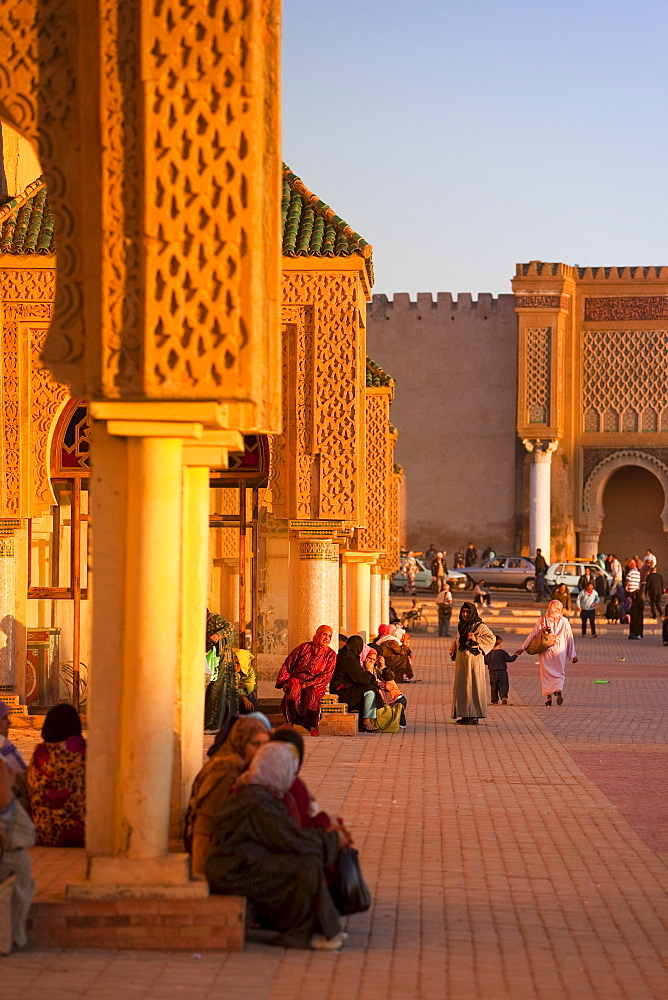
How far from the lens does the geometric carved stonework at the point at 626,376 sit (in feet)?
129

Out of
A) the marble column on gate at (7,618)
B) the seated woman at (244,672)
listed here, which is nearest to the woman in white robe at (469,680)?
the seated woman at (244,672)

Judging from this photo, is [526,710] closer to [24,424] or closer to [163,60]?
[24,424]

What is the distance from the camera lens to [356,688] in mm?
13219

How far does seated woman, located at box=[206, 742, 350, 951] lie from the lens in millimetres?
5609

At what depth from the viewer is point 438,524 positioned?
135 feet

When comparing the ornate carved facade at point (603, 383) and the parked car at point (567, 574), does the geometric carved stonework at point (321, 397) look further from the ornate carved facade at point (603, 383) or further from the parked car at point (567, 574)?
the ornate carved facade at point (603, 383)

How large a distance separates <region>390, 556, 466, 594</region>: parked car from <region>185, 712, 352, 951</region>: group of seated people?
3038 cm

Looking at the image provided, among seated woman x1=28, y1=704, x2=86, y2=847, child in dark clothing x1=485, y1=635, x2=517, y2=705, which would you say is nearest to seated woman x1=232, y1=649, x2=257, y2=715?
child in dark clothing x1=485, y1=635, x2=517, y2=705

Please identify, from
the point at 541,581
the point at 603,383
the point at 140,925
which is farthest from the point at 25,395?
the point at 603,383

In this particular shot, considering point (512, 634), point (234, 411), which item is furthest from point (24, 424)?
point (512, 634)

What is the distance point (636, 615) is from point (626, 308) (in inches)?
512

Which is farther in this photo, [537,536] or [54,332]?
[537,536]

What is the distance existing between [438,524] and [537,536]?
3.45 meters

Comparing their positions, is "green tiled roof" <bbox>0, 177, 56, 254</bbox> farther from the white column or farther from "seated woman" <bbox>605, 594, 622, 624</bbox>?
"seated woman" <bbox>605, 594, 622, 624</bbox>
